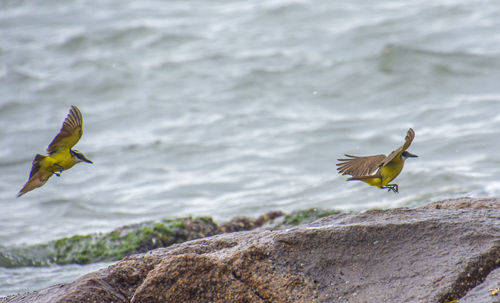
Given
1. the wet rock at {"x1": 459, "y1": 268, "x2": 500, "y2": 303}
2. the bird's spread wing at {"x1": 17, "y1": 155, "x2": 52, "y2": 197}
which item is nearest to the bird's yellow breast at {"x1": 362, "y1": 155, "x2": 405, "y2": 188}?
the wet rock at {"x1": 459, "y1": 268, "x2": 500, "y2": 303}

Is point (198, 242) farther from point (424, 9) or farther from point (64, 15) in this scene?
point (64, 15)

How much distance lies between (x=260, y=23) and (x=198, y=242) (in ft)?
44.7

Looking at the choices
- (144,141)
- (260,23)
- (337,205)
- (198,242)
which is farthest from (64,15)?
(198,242)

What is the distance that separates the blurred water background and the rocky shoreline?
220cm

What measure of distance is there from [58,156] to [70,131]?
0.88 feet

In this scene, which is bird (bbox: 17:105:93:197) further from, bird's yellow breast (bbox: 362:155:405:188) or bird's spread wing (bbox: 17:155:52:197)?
bird's yellow breast (bbox: 362:155:405:188)

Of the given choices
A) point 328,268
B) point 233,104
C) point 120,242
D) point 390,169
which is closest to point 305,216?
point 120,242

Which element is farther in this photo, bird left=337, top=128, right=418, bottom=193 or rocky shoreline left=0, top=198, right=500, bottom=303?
bird left=337, top=128, right=418, bottom=193

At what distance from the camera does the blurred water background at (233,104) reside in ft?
28.0

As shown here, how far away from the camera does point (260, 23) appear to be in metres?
17.1

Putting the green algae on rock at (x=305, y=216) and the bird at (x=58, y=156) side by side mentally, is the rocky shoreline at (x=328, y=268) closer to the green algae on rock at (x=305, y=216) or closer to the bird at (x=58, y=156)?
the bird at (x=58, y=156)

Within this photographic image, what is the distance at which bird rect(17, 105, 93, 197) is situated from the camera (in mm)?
4504

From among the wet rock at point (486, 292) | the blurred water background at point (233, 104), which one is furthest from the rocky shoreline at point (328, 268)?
the blurred water background at point (233, 104)

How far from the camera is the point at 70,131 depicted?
4.51m
